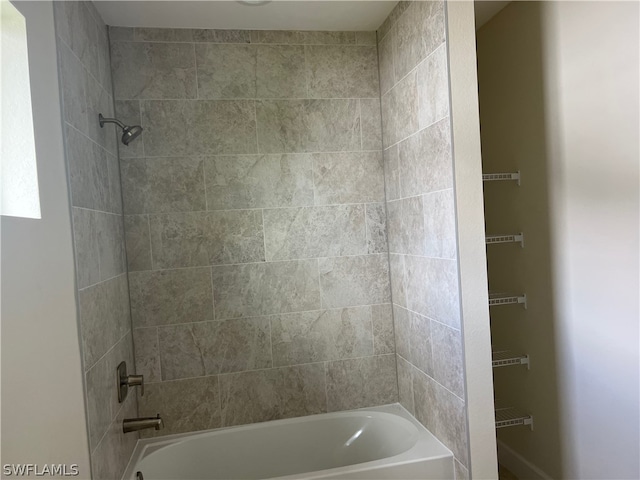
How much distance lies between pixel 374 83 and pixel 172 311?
1.70 metres

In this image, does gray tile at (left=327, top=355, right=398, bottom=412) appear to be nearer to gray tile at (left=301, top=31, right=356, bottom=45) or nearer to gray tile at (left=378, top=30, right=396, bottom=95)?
gray tile at (left=378, top=30, right=396, bottom=95)

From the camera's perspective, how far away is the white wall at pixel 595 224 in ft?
6.09

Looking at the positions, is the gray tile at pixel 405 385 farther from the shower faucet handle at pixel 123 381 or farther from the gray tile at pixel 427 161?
the shower faucet handle at pixel 123 381

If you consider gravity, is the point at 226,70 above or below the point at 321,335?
above

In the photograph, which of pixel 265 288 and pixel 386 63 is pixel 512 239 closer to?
pixel 386 63

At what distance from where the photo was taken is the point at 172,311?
236 cm

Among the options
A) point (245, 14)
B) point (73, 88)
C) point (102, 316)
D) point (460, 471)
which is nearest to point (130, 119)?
point (73, 88)

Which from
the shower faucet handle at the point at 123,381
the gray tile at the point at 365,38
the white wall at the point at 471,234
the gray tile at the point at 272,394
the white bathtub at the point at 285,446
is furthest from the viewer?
the gray tile at the point at 365,38

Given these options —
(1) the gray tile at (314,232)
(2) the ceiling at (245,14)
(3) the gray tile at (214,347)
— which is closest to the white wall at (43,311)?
(2) the ceiling at (245,14)

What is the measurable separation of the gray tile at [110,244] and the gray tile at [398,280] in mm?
1438

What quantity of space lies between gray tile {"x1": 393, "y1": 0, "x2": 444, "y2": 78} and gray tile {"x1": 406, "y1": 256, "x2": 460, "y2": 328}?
3.08 feet

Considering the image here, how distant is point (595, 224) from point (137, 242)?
224cm

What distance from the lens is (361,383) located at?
2.56 m

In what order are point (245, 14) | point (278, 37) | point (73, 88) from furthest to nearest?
point (278, 37) < point (245, 14) < point (73, 88)
